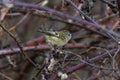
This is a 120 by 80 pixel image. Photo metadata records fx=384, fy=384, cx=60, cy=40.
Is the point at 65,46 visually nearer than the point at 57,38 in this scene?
No

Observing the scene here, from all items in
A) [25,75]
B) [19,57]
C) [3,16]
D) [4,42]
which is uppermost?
[3,16]

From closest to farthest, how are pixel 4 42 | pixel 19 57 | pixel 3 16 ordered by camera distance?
pixel 3 16 → pixel 4 42 → pixel 19 57

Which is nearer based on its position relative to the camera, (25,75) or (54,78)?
(54,78)

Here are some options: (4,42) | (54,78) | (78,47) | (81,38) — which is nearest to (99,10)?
(81,38)

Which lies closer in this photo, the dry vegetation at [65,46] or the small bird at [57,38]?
the small bird at [57,38]

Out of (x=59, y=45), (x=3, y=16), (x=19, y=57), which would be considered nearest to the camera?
(x=59, y=45)

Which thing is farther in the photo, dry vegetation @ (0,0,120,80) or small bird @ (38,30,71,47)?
dry vegetation @ (0,0,120,80)

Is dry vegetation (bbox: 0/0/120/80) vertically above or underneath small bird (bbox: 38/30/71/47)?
underneath

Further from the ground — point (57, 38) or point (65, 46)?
point (57, 38)

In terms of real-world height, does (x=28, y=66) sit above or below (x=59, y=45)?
below

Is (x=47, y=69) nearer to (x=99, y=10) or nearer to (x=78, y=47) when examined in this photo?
(x=78, y=47)

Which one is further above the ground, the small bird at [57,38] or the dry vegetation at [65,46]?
the small bird at [57,38]
